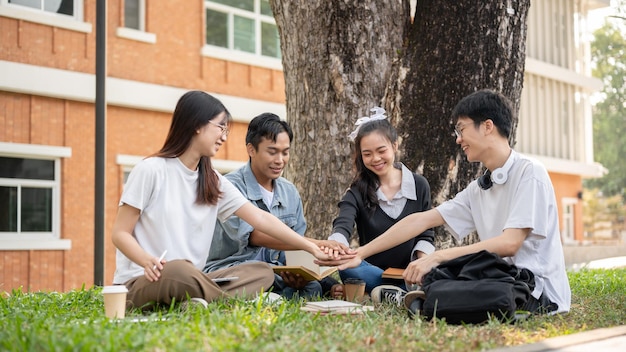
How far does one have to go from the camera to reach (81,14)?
1274cm

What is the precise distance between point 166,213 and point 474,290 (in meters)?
1.86

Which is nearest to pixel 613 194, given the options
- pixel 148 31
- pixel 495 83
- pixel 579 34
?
pixel 579 34

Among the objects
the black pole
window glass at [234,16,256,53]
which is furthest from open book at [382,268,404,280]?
window glass at [234,16,256,53]

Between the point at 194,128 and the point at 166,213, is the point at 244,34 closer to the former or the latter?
the point at 194,128

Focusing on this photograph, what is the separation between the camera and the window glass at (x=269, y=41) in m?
15.5

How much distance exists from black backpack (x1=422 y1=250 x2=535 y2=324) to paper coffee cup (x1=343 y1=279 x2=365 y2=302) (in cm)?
78

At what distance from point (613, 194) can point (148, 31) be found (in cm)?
3215

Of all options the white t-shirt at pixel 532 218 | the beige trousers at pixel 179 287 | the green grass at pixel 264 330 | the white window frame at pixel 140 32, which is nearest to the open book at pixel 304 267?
the beige trousers at pixel 179 287

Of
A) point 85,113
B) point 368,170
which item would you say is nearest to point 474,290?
point 368,170

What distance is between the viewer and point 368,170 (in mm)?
5711

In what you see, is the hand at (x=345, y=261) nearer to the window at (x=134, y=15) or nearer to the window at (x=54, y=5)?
the window at (x=54, y=5)

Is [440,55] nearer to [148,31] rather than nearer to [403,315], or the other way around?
[403,315]

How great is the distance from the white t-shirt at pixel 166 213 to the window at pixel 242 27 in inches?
395

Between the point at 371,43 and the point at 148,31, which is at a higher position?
the point at 148,31
